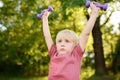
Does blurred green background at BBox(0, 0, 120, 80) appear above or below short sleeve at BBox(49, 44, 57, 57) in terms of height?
below

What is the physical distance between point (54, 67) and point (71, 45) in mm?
295

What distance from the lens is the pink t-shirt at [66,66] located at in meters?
3.78

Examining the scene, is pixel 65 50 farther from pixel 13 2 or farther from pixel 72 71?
pixel 13 2

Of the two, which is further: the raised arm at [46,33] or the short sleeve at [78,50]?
the raised arm at [46,33]

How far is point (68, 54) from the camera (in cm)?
392

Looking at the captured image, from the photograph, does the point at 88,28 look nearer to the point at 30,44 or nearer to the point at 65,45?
the point at 65,45

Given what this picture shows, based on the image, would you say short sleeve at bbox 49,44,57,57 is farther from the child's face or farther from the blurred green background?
the blurred green background

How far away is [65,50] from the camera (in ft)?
12.9

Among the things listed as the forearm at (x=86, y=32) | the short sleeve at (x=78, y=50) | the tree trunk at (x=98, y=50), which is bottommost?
the tree trunk at (x=98, y=50)

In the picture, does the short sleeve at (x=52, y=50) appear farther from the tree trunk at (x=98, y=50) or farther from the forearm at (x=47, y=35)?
the tree trunk at (x=98, y=50)

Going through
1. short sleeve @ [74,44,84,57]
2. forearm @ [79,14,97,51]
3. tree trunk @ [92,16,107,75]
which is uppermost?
forearm @ [79,14,97,51]

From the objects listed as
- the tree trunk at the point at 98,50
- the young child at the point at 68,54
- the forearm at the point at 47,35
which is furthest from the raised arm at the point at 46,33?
the tree trunk at the point at 98,50

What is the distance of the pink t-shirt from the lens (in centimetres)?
378

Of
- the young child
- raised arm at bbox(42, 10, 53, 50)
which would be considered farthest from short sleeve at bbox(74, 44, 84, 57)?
raised arm at bbox(42, 10, 53, 50)
